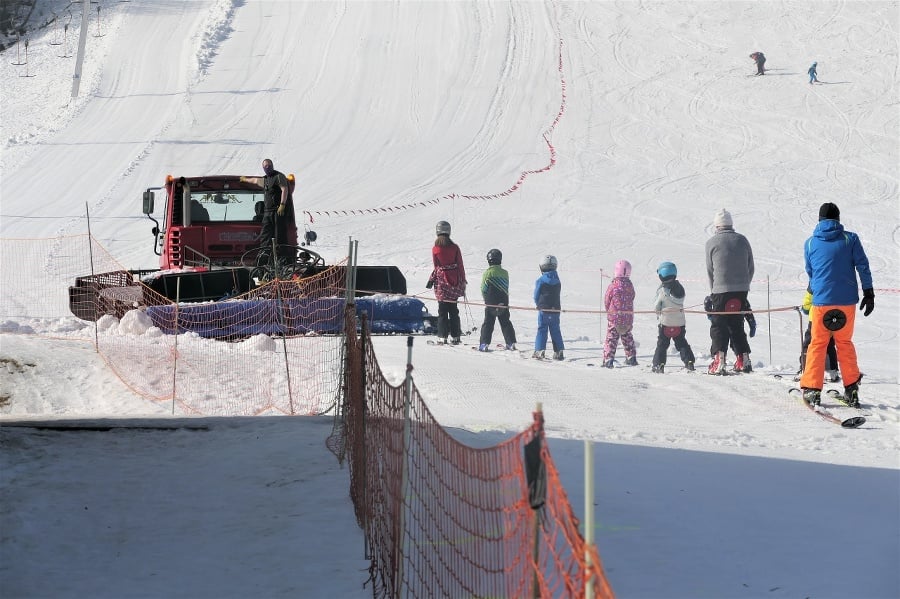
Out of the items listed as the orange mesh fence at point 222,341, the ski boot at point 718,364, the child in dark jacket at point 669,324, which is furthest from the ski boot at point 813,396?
the orange mesh fence at point 222,341

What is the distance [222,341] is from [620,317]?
4481 millimetres

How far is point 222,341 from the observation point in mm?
13250

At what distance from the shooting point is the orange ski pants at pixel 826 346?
9242mm

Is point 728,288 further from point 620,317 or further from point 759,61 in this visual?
point 759,61

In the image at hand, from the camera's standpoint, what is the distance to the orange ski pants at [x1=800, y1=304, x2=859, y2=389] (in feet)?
30.3

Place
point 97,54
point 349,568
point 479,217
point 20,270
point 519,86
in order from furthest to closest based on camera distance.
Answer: point 97,54 → point 519,86 → point 479,217 → point 20,270 → point 349,568

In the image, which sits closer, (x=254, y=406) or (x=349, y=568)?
(x=349, y=568)

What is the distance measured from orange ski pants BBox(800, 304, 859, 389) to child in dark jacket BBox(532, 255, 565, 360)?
3.91 meters

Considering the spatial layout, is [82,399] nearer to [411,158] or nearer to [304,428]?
[304,428]

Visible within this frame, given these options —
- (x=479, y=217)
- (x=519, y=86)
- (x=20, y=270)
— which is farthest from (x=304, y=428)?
(x=519, y=86)

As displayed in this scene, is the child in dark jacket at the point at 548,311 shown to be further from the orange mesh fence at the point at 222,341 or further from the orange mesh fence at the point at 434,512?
the orange mesh fence at the point at 434,512

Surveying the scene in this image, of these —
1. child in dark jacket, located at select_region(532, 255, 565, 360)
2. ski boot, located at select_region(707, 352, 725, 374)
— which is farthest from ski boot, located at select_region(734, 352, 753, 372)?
child in dark jacket, located at select_region(532, 255, 565, 360)

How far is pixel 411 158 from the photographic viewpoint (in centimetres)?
2927

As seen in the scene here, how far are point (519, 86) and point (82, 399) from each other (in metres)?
24.7
